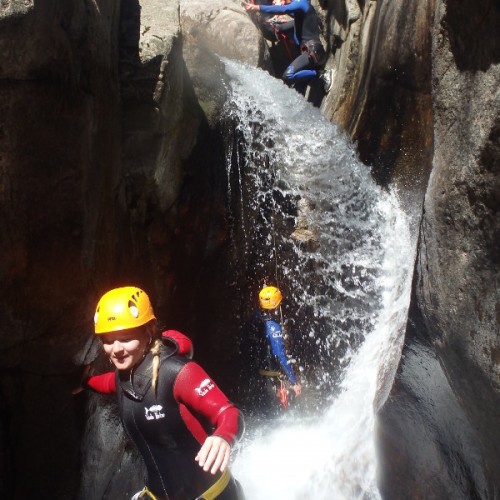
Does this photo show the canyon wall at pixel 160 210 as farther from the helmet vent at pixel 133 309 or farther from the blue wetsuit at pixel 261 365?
the helmet vent at pixel 133 309

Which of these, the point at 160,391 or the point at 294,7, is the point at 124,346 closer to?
the point at 160,391

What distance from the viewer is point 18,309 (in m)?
3.74

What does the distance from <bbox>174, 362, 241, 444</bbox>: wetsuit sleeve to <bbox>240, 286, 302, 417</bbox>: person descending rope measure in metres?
3.08

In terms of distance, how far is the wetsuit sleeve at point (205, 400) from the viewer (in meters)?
2.38

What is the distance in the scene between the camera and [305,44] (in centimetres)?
937

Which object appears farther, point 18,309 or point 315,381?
point 315,381

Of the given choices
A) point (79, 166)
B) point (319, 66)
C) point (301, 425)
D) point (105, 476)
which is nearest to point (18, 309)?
point (79, 166)

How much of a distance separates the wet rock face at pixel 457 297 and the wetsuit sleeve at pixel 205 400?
1.31 metres

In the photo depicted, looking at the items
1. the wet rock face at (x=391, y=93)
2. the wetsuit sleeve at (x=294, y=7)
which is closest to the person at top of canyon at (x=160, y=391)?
the wet rock face at (x=391, y=93)

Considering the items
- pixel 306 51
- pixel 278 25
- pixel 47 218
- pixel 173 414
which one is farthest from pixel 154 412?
pixel 278 25

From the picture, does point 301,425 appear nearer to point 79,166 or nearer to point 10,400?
point 10,400

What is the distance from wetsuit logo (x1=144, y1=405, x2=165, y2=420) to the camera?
101 inches

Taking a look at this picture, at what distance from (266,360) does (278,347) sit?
1.34 feet

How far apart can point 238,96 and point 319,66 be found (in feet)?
9.55
